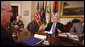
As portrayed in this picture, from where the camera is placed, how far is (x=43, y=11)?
443cm

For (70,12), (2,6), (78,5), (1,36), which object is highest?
(78,5)

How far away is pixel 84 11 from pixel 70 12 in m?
0.55

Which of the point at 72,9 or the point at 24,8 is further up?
the point at 24,8

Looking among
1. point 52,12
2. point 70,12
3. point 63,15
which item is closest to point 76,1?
point 70,12

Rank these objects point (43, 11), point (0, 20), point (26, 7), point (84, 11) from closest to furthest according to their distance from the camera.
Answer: point (0, 20)
point (84, 11)
point (43, 11)
point (26, 7)

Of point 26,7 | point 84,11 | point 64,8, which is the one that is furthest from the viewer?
point 26,7

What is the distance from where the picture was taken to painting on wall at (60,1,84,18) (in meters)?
3.83

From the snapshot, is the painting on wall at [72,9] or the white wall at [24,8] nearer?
the painting on wall at [72,9]

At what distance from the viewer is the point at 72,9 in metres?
A: 3.99

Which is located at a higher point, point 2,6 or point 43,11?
point 43,11

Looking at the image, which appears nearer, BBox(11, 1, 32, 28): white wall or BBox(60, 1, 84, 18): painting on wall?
BBox(60, 1, 84, 18): painting on wall

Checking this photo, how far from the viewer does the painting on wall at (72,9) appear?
12.6 feet

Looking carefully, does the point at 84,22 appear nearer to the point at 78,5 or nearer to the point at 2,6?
the point at 78,5

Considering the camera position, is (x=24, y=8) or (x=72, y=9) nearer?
(x=72, y=9)
